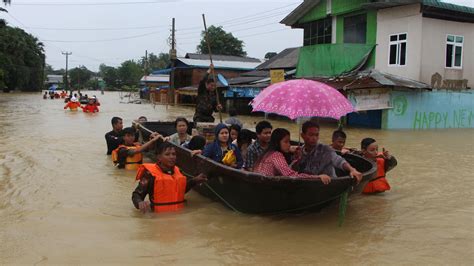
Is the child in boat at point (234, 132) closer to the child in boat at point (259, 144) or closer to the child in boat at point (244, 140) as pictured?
the child in boat at point (244, 140)

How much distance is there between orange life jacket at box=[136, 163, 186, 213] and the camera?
17.6 ft

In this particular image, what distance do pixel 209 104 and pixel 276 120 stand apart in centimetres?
1389

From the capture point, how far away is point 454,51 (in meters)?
18.2

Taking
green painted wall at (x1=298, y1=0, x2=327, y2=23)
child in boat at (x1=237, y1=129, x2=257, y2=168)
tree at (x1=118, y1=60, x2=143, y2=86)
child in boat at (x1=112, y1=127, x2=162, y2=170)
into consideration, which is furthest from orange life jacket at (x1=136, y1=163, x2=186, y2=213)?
tree at (x1=118, y1=60, x2=143, y2=86)

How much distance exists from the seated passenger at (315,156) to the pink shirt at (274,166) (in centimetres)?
27

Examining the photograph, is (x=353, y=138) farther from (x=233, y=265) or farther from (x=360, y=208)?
(x=233, y=265)

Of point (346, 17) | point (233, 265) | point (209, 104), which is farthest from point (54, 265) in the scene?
point (346, 17)

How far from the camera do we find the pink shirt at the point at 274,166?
4.87 meters

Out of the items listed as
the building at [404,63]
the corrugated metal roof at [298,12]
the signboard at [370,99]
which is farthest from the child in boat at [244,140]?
the corrugated metal roof at [298,12]

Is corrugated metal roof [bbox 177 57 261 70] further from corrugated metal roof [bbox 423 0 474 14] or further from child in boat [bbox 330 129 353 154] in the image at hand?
child in boat [bbox 330 129 353 154]

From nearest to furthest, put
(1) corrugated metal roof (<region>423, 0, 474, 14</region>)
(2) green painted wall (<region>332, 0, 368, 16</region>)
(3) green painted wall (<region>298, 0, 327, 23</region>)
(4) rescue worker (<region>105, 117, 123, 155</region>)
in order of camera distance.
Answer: (4) rescue worker (<region>105, 117, 123, 155</region>), (1) corrugated metal roof (<region>423, 0, 474, 14</region>), (2) green painted wall (<region>332, 0, 368, 16</region>), (3) green painted wall (<region>298, 0, 327, 23</region>)

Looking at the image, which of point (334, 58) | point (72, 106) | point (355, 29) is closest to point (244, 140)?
point (334, 58)

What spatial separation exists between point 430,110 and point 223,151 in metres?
14.0

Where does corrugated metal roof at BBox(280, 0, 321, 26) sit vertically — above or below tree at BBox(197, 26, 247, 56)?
below
